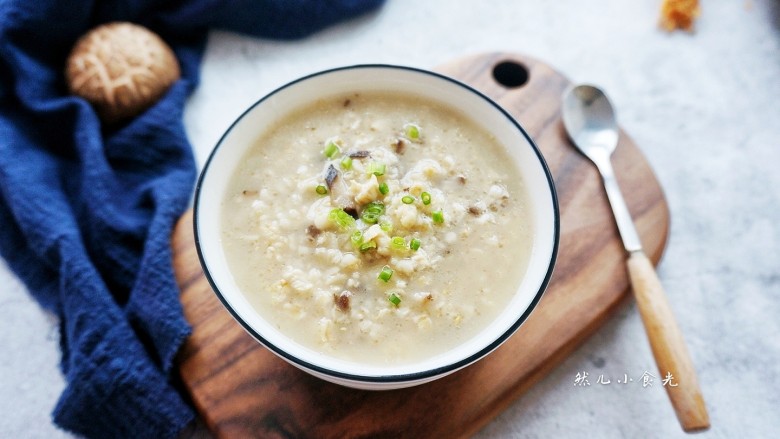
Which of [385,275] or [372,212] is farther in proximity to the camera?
[372,212]

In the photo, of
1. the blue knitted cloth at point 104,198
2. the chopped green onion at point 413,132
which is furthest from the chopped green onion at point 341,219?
the blue knitted cloth at point 104,198

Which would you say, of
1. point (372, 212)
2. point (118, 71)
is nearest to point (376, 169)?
point (372, 212)

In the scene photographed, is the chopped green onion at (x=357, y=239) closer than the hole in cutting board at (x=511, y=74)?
Yes

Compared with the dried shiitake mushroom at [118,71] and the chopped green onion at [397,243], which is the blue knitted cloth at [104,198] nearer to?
the dried shiitake mushroom at [118,71]

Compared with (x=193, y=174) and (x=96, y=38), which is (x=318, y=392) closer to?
(x=193, y=174)

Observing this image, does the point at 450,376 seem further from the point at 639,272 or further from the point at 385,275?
the point at 639,272

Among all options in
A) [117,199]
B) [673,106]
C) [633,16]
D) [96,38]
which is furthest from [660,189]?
[96,38]
